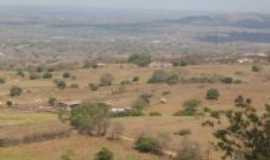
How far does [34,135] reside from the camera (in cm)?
4528

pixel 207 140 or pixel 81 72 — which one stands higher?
pixel 207 140

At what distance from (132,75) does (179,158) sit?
54031mm

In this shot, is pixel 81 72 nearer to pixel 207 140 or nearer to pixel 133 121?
pixel 133 121

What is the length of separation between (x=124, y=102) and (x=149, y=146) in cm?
2626

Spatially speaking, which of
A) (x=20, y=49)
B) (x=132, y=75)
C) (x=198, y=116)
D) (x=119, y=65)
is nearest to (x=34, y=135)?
(x=198, y=116)

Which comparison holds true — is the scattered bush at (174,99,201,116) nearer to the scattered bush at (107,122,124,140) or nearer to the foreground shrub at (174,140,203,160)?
the scattered bush at (107,122,124,140)

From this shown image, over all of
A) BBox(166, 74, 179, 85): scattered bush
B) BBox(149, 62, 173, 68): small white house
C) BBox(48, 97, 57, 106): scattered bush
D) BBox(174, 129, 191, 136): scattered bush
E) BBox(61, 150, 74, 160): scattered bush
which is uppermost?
BBox(61, 150, 74, 160): scattered bush

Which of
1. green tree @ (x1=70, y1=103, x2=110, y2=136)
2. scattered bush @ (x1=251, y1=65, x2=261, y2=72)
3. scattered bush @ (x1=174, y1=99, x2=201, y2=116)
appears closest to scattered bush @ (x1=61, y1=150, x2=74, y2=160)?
green tree @ (x1=70, y1=103, x2=110, y2=136)

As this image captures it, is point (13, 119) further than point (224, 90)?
No

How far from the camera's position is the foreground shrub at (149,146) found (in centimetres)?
4197

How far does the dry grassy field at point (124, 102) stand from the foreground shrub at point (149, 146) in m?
0.62

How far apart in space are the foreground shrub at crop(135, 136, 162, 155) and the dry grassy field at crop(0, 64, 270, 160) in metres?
0.62

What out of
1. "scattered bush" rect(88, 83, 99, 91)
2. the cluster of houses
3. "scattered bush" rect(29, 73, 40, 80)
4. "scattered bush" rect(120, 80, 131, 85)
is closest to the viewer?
the cluster of houses

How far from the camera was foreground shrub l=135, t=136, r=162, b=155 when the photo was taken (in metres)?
42.0
